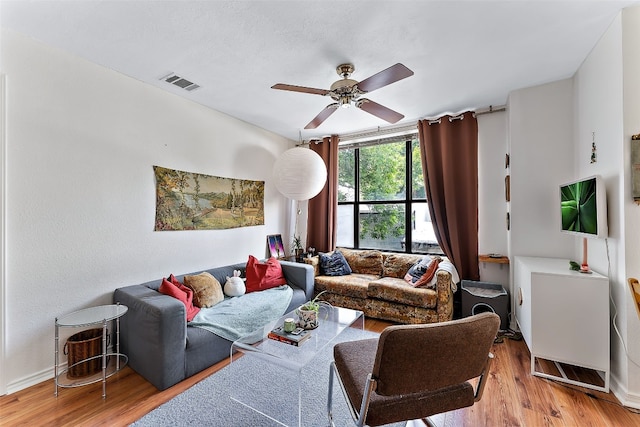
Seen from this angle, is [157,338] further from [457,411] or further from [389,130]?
[389,130]

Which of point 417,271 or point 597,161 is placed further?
point 417,271

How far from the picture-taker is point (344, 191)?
4.48 metres

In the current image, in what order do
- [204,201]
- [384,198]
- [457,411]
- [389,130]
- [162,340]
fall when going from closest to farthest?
[457,411] < [162,340] < [204,201] < [389,130] < [384,198]

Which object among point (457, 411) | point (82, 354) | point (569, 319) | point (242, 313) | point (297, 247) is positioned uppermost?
point (297, 247)

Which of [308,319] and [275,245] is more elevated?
[275,245]

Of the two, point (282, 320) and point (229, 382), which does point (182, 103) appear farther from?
point (229, 382)

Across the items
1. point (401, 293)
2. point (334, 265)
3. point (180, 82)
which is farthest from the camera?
point (334, 265)

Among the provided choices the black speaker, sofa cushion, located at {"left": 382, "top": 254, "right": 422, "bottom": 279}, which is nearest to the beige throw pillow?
sofa cushion, located at {"left": 382, "top": 254, "right": 422, "bottom": 279}

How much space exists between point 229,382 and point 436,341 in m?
1.67

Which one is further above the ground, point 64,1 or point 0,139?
point 64,1

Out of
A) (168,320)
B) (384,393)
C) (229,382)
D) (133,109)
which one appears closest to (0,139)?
A: (133,109)

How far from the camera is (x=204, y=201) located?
318 centimetres

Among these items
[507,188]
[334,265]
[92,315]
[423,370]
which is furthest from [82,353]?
[507,188]

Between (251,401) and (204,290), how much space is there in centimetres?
120
